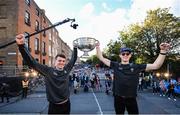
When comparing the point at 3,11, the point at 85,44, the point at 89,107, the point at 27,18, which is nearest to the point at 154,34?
the point at 27,18

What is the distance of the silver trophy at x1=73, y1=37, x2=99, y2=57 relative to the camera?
19.8 feet

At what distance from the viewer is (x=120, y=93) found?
552cm

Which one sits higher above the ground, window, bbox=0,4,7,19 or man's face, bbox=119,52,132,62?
window, bbox=0,4,7,19

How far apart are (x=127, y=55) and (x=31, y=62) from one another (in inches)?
63.6

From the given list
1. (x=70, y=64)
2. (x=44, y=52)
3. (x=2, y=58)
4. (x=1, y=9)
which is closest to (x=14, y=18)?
(x=1, y=9)

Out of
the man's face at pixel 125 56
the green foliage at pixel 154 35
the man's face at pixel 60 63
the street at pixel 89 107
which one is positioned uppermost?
the green foliage at pixel 154 35

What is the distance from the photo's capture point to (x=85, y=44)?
239 inches

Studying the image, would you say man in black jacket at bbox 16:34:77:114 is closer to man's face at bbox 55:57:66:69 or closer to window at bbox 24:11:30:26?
man's face at bbox 55:57:66:69

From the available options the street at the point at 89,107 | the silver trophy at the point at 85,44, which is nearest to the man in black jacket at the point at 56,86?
the silver trophy at the point at 85,44

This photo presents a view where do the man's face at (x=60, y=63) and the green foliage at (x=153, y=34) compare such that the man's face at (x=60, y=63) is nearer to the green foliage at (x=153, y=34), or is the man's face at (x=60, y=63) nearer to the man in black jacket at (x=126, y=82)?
the man in black jacket at (x=126, y=82)

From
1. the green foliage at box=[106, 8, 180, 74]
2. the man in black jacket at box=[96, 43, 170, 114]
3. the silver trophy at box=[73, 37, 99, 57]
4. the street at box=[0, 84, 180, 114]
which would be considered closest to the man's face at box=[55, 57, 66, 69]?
the silver trophy at box=[73, 37, 99, 57]

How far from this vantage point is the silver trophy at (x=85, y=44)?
6.04 meters

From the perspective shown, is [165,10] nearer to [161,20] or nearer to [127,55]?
[161,20]

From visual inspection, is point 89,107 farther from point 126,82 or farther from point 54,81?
point 126,82
